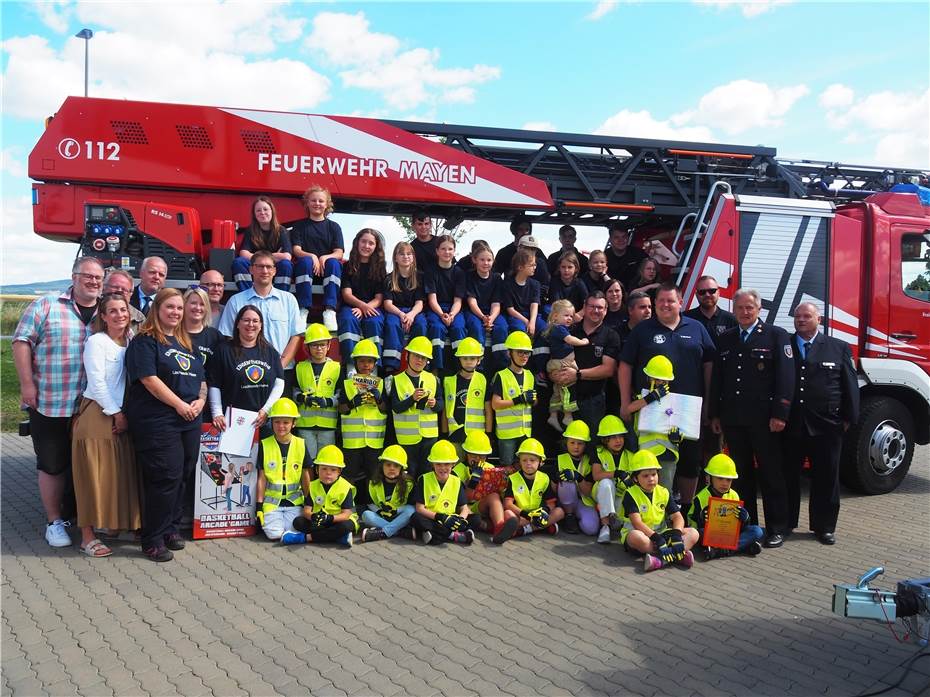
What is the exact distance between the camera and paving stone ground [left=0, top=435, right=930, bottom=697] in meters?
3.42

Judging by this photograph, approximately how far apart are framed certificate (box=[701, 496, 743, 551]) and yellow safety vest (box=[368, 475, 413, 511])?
236cm

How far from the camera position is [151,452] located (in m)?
4.88

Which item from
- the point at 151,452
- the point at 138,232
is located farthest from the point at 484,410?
the point at 138,232

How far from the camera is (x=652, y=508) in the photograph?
533 centimetres

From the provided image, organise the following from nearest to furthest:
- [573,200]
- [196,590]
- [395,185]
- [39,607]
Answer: [39,607]
[196,590]
[395,185]
[573,200]

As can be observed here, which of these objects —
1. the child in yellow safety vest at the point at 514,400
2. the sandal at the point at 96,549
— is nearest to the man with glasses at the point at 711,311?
the child in yellow safety vest at the point at 514,400

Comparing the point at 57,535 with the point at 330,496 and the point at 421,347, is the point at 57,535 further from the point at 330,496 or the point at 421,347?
the point at 421,347

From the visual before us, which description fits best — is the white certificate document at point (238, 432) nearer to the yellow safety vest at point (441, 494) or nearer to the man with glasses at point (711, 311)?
the yellow safety vest at point (441, 494)

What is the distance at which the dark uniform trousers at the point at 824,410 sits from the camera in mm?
5742

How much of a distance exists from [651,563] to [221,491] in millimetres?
3306

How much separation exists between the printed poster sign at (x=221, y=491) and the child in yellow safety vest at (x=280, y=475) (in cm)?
9

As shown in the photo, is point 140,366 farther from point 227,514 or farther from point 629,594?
point 629,594

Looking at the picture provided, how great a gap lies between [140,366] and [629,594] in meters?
3.64

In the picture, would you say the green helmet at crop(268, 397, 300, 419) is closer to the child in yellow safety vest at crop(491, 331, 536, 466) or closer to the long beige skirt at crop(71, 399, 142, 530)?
the long beige skirt at crop(71, 399, 142, 530)
